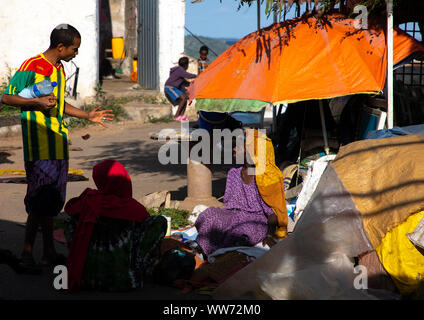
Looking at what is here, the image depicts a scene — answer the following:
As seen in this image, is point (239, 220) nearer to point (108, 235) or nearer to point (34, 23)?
point (108, 235)

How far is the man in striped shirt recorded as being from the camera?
4352 millimetres

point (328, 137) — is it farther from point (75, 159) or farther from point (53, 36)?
point (75, 159)

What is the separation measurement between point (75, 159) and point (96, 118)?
5898mm

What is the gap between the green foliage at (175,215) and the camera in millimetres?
6004

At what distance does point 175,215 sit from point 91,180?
8.91 feet

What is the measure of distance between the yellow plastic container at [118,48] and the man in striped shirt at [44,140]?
52.6ft

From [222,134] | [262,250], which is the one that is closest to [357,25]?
[222,134]

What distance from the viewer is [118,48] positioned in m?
20.2

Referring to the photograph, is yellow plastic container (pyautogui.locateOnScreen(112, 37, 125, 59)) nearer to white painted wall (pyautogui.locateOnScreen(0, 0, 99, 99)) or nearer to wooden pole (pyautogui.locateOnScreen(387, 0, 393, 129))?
white painted wall (pyautogui.locateOnScreen(0, 0, 99, 99))

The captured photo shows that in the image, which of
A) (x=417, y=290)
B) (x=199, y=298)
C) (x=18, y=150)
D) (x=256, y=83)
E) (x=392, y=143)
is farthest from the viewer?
(x=18, y=150)

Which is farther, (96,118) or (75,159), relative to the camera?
(75,159)

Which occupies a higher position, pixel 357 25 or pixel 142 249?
pixel 357 25

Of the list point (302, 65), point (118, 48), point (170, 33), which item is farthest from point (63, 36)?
point (118, 48)

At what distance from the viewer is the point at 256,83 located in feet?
20.7
